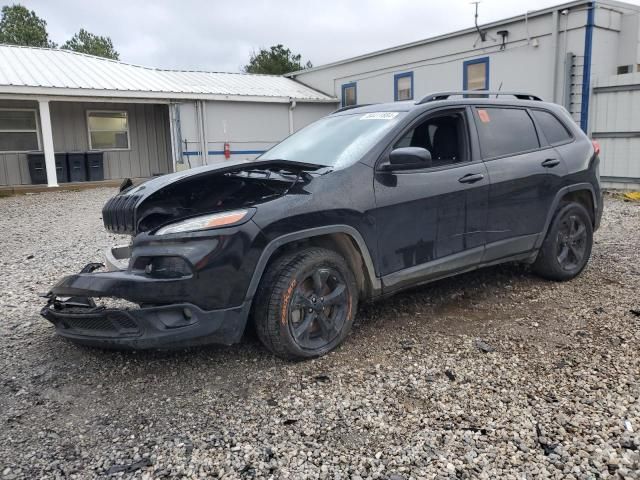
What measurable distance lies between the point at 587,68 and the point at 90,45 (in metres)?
52.6

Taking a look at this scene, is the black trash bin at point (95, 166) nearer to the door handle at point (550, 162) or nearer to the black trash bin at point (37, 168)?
the black trash bin at point (37, 168)

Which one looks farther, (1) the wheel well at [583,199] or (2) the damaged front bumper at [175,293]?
(1) the wheel well at [583,199]

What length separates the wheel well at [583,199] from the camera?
5.23 meters

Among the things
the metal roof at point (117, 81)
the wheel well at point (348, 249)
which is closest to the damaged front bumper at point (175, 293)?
the wheel well at point (348, 249)

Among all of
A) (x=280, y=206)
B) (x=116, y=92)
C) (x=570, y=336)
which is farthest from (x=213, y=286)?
(x=116, y=92)

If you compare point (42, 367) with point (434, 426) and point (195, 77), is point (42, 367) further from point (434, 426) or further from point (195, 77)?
point (195, 77)

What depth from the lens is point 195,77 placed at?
20250 mm

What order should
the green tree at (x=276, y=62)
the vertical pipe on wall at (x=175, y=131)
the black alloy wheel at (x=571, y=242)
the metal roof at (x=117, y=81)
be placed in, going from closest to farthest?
the black alloy wheel at (x=571, y=242) < the metal roof at (x=117, y=81) < the vertical pipe on wall at (x=175, y=131) < the green tree at (x=276, y=62)

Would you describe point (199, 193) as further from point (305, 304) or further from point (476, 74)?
point (476, 74)

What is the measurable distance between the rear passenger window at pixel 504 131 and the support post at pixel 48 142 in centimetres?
1344

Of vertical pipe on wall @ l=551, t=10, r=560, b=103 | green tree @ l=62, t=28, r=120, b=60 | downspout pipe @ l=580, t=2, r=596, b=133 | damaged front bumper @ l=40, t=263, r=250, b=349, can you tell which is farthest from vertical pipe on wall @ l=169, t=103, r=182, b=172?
green tree @ l=62, t=28, r=120, b=60

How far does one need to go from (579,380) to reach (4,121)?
57.6ft

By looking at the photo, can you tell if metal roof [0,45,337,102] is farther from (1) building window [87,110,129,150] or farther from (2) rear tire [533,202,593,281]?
(2) rear tire [533,202,593,281]

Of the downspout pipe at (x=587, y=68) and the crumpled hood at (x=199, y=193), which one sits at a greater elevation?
the downspout pipe at (x=587, y=68)
